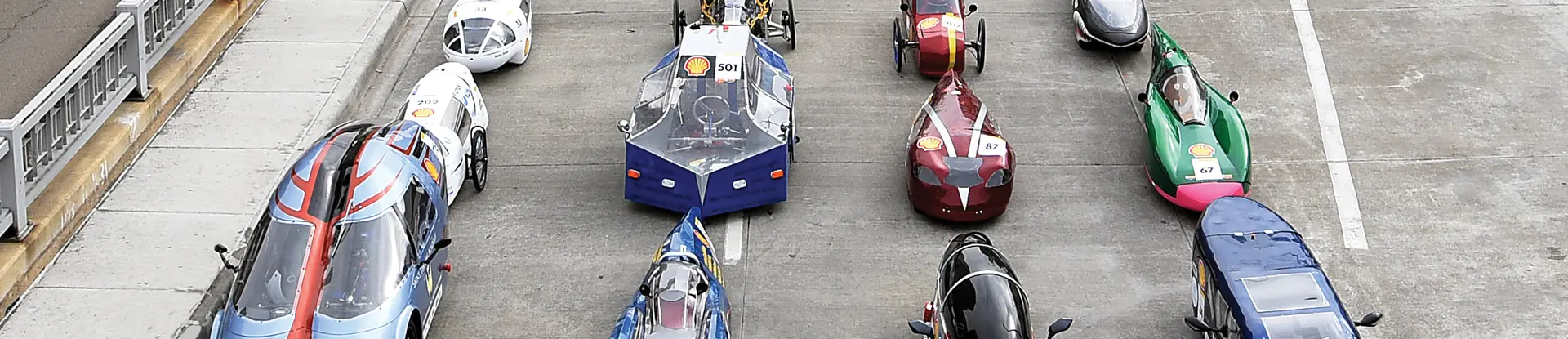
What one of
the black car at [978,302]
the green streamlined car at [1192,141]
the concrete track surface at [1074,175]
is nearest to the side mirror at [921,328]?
the black car at [978,302]

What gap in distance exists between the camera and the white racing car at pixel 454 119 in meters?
15.4

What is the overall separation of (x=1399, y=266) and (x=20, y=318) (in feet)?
39.7

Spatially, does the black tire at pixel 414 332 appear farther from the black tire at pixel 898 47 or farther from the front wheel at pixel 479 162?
the black tire at pixel 898 47

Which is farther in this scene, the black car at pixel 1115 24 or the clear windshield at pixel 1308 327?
the black car at pixel 1115 24

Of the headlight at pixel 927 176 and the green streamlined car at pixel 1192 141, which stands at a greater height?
the green streamlined car at pixel 1192 141

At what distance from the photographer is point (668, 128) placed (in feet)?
50.7

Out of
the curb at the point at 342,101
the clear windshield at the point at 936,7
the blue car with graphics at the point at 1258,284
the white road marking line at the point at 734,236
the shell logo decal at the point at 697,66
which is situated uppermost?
the blue car with graphics at the point at 1258,284

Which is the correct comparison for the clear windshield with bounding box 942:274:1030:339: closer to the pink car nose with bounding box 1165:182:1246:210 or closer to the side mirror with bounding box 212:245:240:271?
the pink car nose with bounding box 1165:182:1246:210

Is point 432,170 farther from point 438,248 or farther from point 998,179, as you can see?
point 998,179

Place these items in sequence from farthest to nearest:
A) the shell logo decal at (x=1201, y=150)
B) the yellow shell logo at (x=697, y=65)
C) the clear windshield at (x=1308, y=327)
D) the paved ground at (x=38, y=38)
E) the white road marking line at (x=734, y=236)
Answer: the paved ground at (x=38, y=38)
the yellow shell logo at (x=697, y=65)
the shell logo decal at (x=1201, y=150)
the white road marking line at (x=734, y=236)
the clear windshield at (x=1308, y=327)

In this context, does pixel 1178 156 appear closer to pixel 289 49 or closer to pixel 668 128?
pixel 668 128

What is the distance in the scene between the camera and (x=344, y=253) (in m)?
12.3

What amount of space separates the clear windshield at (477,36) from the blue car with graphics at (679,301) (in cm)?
600

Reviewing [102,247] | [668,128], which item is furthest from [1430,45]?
[102,247]
